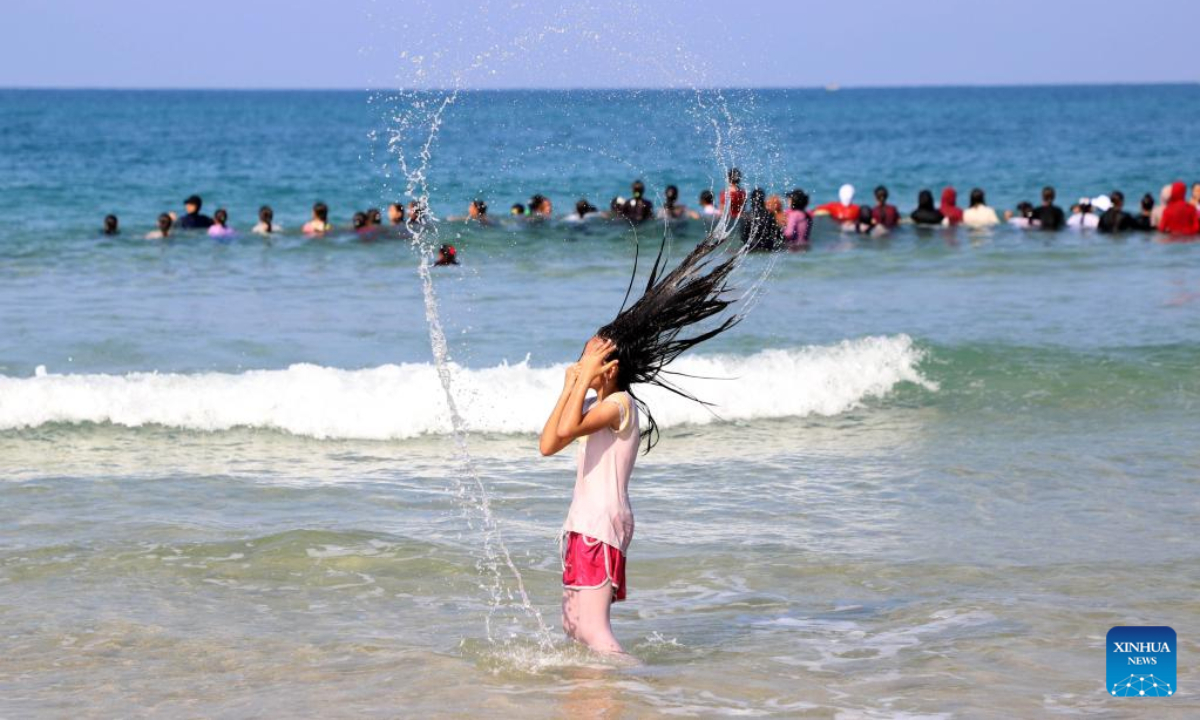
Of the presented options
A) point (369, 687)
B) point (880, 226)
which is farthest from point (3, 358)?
point (880, 226)

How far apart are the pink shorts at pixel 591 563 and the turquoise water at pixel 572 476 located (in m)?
0.43

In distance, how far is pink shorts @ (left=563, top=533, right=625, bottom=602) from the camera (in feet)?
16.8

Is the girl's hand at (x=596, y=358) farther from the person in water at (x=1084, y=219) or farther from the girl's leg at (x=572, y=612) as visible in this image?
the person in water at (x=1084, y=219)

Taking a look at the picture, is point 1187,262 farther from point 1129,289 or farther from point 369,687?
point 369,687

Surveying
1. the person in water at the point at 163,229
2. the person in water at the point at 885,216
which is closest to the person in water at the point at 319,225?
the person in water at the point at 163,229

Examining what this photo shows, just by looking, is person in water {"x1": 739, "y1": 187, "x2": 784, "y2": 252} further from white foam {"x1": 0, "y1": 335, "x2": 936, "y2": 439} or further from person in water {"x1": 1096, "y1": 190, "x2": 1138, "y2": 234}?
person in water {"x1": 1096, "y1": 190, "x2": 1138, "y2": 234}

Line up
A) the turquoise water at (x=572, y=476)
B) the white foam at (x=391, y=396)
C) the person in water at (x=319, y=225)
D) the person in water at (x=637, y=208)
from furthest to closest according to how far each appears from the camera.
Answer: the person in water at (x=319, y=225), the person in water at (x=637, y=208), the white foam at (x=391, y=396), the turquoise water at (x=572, y=476)

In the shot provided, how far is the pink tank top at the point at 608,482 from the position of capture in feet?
16.7

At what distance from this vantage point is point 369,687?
17.8 feet

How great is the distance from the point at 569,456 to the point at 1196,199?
53.3 feet

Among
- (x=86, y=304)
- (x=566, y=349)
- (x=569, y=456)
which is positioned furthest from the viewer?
(x=86, y=304)

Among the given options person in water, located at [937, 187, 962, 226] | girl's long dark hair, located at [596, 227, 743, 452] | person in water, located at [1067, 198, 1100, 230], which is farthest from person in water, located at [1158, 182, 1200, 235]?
girl's long dark hair, located at [596, 227, 743, 452]

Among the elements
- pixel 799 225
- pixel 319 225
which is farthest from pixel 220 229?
pixel 799 225

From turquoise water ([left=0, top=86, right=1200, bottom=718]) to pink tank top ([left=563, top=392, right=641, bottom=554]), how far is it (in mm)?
628
